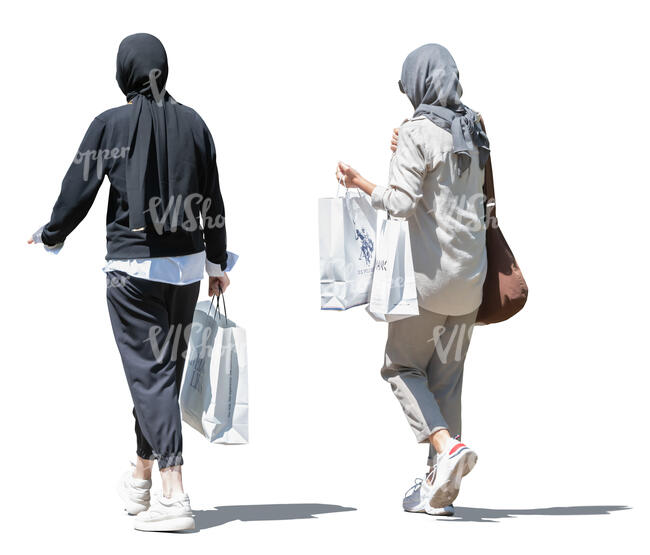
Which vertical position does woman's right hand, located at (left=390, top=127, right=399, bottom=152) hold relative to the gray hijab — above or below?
below

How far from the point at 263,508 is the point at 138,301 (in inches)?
56.5

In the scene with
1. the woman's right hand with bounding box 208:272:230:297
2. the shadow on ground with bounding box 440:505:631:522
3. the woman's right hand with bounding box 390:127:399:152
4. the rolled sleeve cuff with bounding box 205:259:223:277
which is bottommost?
the shadow on ground with bounding box 440:505:631:522

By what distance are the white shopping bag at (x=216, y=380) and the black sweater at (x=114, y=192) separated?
51cm

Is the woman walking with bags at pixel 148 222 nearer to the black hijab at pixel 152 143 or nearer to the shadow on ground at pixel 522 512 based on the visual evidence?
the black hijab at pixel 152 143

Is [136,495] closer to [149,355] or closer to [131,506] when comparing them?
[131,506]

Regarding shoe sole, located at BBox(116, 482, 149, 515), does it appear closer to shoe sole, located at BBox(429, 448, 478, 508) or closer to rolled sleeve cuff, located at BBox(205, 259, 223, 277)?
rolled sleeve cuff, located at BBox(205, 259, 223, 277)

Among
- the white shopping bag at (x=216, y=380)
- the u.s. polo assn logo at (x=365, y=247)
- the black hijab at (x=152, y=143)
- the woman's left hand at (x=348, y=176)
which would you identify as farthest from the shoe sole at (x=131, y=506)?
the woman's left hand at (x=348, y=176)

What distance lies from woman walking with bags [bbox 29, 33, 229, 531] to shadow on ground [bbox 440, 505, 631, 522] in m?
1.57

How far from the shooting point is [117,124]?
8.01 meters

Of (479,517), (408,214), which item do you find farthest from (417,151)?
(479,517)

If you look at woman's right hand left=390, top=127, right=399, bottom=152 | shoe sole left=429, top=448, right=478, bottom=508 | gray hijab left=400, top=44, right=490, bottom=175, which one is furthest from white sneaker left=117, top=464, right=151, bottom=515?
gray hijab left=400, top=44, right=490, bottom=175

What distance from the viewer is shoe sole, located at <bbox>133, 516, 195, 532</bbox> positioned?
7.90 m

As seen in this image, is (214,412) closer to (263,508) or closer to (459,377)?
(263,508)

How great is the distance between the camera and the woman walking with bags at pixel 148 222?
26.1 feet
